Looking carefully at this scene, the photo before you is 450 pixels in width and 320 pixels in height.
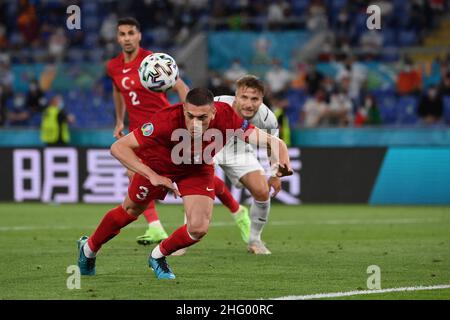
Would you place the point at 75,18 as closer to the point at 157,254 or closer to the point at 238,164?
the point at 238,164

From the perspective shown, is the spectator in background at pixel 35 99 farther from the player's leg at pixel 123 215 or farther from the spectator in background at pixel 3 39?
the player's leg at pixel 123 215

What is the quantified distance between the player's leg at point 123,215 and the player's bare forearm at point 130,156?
0.40 metres

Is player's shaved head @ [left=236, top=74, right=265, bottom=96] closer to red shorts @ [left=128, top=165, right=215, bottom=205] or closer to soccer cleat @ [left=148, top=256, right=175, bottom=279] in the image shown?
red shorts @ [left=128, top=165, right=215, bottom=205]

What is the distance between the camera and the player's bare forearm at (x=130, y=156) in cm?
870

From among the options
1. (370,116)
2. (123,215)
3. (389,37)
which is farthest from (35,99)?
(123,215)

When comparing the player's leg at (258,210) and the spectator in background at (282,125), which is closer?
the player's leg at (258,210)

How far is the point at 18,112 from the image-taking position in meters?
24.7

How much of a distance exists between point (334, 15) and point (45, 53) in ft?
24.2

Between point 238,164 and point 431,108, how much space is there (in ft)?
36.0

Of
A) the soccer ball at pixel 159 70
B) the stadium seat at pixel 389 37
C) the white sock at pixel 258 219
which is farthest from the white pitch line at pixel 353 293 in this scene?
the stadium seat at pixel 389 37

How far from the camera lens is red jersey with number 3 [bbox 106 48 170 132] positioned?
12406mm

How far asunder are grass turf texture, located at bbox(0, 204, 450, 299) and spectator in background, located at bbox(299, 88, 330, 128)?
5052mm

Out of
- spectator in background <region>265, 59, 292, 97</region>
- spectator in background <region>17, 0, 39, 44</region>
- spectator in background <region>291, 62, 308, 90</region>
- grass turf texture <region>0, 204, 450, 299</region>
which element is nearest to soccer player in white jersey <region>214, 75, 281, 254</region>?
grass turf texture <region>0, 204, 450, 299</region>
